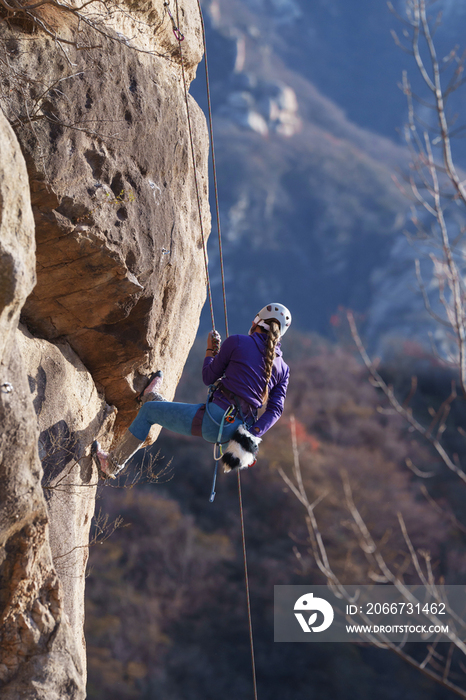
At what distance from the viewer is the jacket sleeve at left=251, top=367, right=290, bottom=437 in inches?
214

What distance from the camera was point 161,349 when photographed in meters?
6.36

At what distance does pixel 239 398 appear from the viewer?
5324 mm

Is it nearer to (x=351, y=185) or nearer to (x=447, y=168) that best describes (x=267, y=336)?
(x=447, y=168)

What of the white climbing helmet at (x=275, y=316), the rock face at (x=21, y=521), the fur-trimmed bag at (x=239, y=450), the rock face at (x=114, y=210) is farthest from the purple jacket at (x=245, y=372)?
the rock face at (x=21, y=521)

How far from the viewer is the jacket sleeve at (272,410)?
5445mm

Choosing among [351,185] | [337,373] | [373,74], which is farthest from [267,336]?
[373,74]

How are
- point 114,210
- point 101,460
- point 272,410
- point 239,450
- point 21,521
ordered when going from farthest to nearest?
point 101,460, point 272,410, point 114,210, point 239,450, point 21,521

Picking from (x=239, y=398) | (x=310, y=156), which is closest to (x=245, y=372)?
(x=239, y=398)

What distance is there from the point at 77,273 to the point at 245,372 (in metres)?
1.64

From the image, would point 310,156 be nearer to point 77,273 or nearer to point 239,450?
point 77,273

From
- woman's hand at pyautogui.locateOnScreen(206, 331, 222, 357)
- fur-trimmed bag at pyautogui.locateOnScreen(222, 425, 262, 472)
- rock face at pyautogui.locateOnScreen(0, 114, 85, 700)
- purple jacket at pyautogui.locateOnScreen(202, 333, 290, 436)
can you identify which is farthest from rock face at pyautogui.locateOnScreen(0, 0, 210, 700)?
fur-trimmed bag at pyautogui.locateOnScreen(222, 425, 262, 472)

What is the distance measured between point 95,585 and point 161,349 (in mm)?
19505

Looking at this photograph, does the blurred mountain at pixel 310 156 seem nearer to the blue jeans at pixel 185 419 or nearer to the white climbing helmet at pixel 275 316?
the white climbing helmet at pixel 275 316

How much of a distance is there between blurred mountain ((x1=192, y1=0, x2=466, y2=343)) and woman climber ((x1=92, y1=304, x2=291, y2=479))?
185 ft
